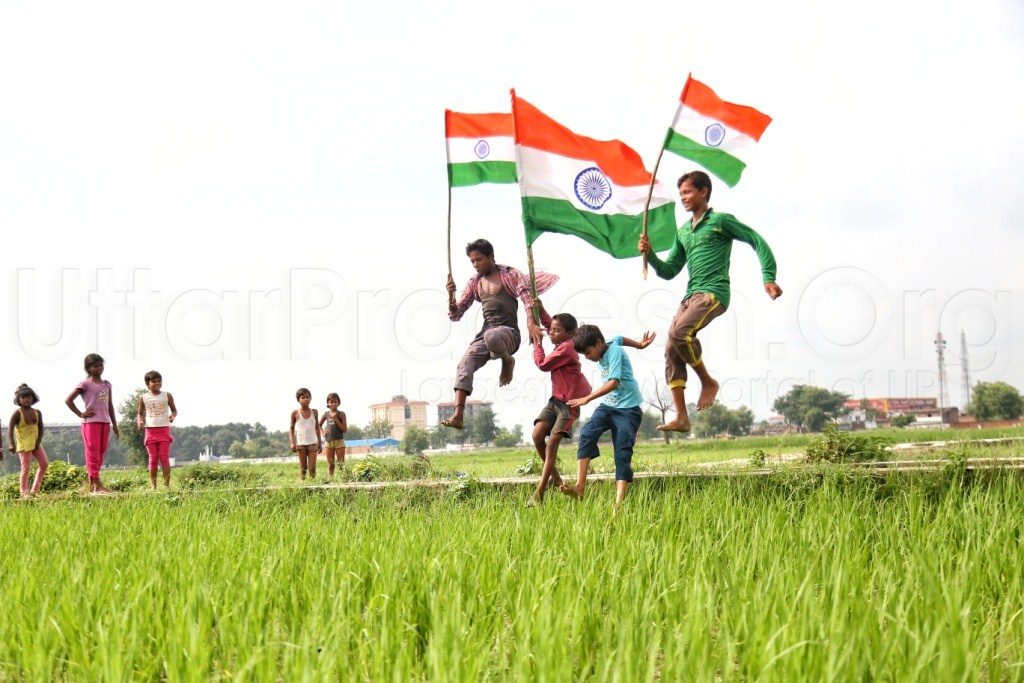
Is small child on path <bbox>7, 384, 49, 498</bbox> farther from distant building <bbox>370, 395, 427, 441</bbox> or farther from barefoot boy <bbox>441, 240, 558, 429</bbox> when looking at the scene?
distant building <bbox>370, 395, 427, 441</bbox>

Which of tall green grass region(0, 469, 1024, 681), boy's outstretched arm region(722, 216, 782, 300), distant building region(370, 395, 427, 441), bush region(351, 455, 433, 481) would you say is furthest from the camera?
distant building region(370, 395, 427, 441)

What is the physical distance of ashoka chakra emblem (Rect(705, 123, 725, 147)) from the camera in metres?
6.07

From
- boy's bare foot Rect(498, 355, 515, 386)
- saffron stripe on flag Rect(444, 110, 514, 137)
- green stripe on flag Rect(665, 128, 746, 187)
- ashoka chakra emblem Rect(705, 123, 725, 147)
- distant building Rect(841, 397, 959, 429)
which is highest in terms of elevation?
saffron stripe on flag Rect(444, 110, 514, 137)

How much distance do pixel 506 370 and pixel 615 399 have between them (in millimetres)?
1236

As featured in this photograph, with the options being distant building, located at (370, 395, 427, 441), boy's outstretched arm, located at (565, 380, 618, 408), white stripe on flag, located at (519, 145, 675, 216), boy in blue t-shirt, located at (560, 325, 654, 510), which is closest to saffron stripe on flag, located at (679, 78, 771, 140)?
white stripe on flag, located at (519, 145, 675, 216)

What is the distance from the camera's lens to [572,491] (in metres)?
5.93

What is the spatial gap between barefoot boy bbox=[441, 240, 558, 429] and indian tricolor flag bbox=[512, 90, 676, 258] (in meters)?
0.41

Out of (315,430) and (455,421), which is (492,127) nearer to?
(455,421)

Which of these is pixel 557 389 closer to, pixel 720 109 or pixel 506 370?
pixel 506 370

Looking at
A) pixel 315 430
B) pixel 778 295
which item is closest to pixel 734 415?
pixel 315 430

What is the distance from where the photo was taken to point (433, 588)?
10.6ft

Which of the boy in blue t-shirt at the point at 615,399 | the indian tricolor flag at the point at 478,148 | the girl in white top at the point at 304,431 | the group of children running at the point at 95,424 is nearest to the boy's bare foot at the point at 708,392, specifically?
the boy in blue t-shirt at the point at 615,399

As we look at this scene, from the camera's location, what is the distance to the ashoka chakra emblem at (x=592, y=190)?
6891 millimetres

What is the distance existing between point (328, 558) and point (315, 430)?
8.18 meters
